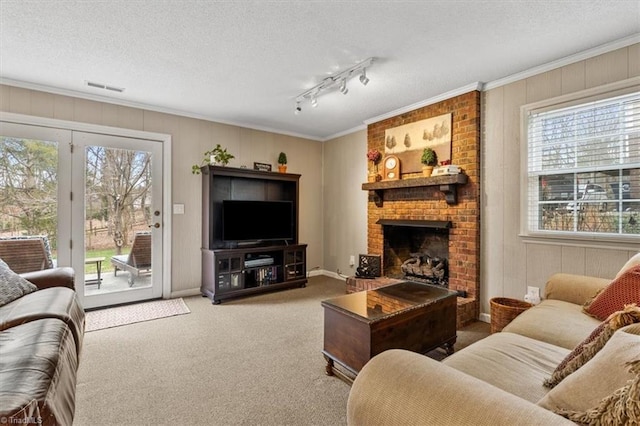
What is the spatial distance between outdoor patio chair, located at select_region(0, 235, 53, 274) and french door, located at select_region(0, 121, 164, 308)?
0.31ft

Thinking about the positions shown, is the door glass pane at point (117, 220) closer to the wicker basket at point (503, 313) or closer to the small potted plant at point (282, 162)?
the small potted plant at point (282, 162)

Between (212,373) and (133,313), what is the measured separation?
1766mm

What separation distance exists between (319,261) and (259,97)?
2.96m

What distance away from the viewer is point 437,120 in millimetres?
3469

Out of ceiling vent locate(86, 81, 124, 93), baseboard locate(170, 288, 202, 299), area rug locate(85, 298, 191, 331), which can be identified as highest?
ceiling vent locate(86, 81, 124, 93)

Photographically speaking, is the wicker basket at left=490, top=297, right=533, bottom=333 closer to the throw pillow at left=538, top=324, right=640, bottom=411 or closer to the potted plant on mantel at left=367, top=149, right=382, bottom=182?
the throw pillow at left=538, top=324, right=640, bottom=411

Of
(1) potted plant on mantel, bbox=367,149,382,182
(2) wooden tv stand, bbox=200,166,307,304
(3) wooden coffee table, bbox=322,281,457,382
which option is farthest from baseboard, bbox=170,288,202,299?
(1) potted plant on mantel, bbox=367,149,382,182

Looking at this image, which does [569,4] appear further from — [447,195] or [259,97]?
[259,97]

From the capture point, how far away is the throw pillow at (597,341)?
3.54ft

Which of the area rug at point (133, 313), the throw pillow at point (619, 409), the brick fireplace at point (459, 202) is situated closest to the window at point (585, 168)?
the brick fireplace at point (459, 202)

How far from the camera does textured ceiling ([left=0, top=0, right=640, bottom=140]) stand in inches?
76.6

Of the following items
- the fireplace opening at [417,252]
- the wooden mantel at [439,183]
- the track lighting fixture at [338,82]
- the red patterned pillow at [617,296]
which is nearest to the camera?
the red patterned pillow at [617,296]

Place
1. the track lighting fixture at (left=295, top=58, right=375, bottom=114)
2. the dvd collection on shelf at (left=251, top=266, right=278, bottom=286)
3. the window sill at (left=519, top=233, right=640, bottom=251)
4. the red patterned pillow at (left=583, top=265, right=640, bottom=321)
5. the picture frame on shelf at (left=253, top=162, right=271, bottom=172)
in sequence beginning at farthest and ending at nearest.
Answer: the picture frame on shelf at (left=253, top=162, right=271, bottom=172)
the dvd collection on shelf at (left=251, top=266, right=278, bottom=286)
the track lighting fixture at (left=295, top=58, right=375, bottom=114)
the window sill at (left=519, top=233, right=640, bottom=251)
the red patterned pillow at (left=583, top=265, right=640, bottom=321)

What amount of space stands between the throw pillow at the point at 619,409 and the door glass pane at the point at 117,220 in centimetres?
413
